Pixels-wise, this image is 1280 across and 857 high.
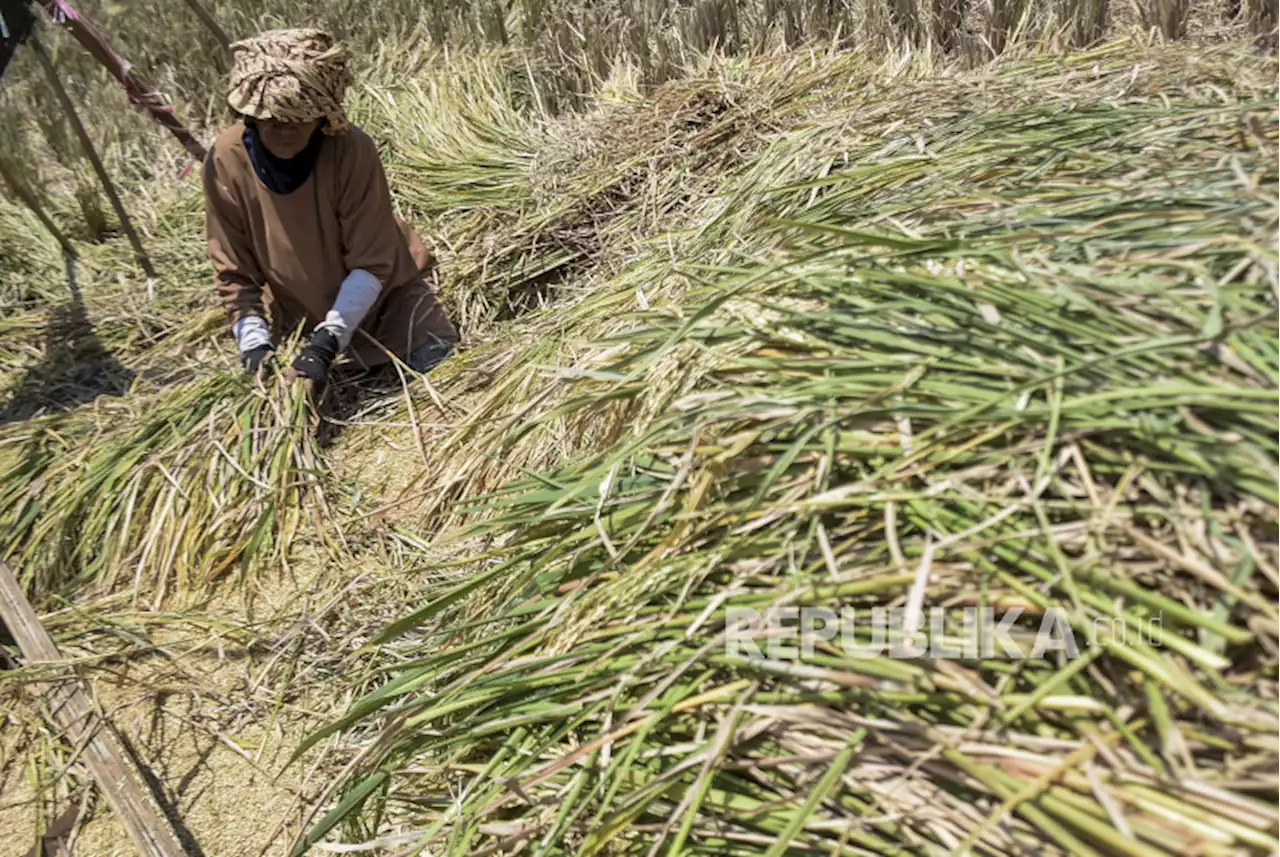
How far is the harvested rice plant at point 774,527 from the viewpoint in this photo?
3.03 ft

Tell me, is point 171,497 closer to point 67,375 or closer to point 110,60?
point 67,375

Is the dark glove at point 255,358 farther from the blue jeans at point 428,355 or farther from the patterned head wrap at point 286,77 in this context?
the patterned head wrap at point 286,77

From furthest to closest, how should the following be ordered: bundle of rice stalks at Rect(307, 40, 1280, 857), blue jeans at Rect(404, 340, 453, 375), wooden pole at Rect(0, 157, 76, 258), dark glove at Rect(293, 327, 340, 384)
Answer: wooden pole at Rect(0, 157, 76, 258) < blue jeans at Rect(404, 340, 453, 375) < dark glove at Rect(293, 327, 340, 384) < bundle of rice stalks at Rect(307, 40, 1280, 857)

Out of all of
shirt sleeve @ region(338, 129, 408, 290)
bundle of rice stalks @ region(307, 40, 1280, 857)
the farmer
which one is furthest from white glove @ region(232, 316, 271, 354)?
bundle of rice stalks @ region(307, 40, 1280, 857)

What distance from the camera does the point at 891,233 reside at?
1.46 m

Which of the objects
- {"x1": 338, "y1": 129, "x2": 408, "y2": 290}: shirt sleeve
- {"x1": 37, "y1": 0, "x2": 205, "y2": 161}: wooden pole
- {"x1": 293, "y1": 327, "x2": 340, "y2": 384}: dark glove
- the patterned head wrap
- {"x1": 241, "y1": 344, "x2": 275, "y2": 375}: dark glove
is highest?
{"x1": 37, "y1": 0, "x2": 205, "y2": 161}: wooden pole

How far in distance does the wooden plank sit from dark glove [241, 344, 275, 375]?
79cm

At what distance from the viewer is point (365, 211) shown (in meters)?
2.66

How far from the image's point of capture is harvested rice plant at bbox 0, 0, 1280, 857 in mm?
922

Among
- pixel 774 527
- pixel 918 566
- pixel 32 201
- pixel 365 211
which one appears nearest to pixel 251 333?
pixel 365 211

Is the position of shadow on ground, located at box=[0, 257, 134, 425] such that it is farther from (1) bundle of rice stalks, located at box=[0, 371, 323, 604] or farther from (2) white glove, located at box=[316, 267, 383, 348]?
(2) white glove, located at box=[316, 267, 383, 348]

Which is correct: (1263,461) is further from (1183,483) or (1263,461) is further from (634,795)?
(634,795)

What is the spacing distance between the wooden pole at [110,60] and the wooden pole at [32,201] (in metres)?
0.55

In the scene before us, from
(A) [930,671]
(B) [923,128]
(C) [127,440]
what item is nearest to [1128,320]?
(A) [930,671]
